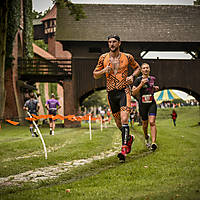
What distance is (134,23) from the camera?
30.0 meters

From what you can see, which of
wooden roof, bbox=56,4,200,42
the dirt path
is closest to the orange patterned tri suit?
the dirt path

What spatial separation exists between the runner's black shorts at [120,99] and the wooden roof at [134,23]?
2158cm

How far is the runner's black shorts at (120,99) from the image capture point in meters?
6.52

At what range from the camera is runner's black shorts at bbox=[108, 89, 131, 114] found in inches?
257

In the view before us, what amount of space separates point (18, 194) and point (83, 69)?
76.9 feet

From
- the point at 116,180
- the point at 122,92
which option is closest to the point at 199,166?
the point at 116,180

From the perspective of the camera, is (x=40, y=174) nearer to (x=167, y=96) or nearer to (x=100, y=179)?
(x=100, y=179)

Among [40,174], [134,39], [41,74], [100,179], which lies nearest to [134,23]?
[134,39]

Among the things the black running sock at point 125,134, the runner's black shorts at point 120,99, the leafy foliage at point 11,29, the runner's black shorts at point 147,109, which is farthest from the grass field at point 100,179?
the leafy foliage at point 11,29

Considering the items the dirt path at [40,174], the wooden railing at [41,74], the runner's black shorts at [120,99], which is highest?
the wooden railing at [41,74]

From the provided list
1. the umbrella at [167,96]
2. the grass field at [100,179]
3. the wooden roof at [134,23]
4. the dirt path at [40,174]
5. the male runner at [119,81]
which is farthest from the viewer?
the umbrella at [167,96]

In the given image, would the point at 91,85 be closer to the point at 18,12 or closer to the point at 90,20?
the point at 90,20

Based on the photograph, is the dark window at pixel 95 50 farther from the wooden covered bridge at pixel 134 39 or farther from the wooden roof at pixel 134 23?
the wooden roof at pixel 134 23

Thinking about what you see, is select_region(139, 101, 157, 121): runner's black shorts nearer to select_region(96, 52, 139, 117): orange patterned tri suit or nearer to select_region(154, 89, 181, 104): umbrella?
select_region(96, 52, 139, 117): orange patterned tri suit
